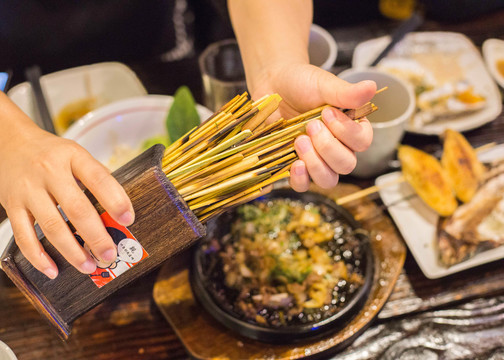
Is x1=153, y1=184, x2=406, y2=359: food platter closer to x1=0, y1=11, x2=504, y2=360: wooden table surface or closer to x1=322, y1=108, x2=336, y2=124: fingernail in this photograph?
x1=0, y1=11, x2=504, y2=360: wooden table surface

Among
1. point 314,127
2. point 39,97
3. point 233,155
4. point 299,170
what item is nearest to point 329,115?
point 314,127

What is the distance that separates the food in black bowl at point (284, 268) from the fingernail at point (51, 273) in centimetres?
57

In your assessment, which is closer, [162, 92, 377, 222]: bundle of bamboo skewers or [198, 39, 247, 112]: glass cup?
[162, 92, 377, 222]: bundle of bamboo skewers

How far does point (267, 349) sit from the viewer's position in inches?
55.4

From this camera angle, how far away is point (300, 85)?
1.28m

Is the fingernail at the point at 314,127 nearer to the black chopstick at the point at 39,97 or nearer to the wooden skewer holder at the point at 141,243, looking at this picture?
the wooden skewer holder at the point at 141,243

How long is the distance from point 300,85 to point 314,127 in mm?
266

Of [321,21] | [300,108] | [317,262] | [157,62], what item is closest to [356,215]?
[317,262]

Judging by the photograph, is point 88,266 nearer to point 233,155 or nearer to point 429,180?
point 233,155

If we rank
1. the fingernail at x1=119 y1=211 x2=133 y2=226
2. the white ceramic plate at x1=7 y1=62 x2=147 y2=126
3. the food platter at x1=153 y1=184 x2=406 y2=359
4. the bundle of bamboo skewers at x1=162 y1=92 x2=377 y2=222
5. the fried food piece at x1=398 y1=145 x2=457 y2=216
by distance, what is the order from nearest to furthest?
1. the fingernail at x1=119 y1=211 x2=133 y2=226
2. the bundle of bamboo skewers at x1=162 y1=92 x2=377 y2=222
3. the food platter at x1=153 y1=184 x2=406 y2=359
4. the fried food piece at x1=398 y1=145 x2=457 y2=216
5. the white ceramic plate at x1=7 y1=62 x2=147 y2=126

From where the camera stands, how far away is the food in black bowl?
142 centimetres

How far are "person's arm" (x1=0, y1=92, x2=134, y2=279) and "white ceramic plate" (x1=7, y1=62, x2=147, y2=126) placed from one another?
112 centimetres

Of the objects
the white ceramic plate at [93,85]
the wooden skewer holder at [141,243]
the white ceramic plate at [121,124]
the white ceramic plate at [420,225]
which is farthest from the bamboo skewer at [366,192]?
the white ceramic plate at [93,85]

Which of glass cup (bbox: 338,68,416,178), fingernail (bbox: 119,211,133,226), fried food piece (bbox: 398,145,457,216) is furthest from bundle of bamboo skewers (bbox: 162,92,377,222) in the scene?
fried food piece (bbox: 398,145,457,216)
